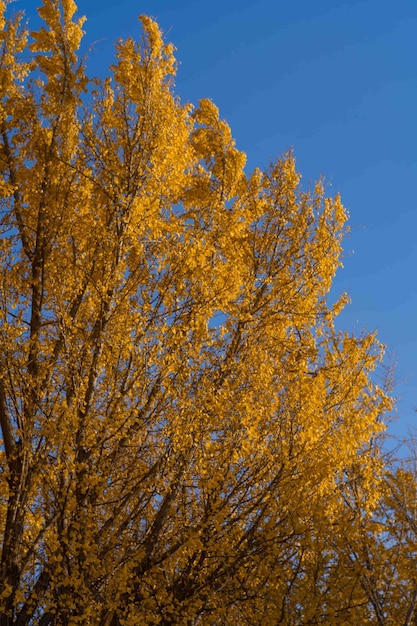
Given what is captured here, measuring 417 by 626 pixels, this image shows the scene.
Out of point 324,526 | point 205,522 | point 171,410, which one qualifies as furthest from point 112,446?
point 324,526

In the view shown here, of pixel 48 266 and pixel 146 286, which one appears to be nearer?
pixel 146 286

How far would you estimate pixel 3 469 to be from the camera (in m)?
6.89

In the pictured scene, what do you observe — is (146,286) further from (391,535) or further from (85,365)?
(391,535)

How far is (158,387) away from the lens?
6.73 m

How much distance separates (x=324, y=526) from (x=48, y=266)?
4.22m

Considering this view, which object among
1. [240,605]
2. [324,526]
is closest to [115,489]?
[240,605]

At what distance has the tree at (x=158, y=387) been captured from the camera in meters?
6.12

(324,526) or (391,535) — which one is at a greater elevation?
(391,535)

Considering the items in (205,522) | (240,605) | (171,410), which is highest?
(171,410)

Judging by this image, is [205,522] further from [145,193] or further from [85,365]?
[145,193]

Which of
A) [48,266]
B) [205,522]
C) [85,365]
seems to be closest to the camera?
[205,522]

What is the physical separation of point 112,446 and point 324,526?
2193 mm

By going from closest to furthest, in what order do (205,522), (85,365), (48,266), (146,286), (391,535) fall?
(205,522) < (85,365) < (146,286) < (48,266) < (391,535)

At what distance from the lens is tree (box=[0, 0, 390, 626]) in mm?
6121
